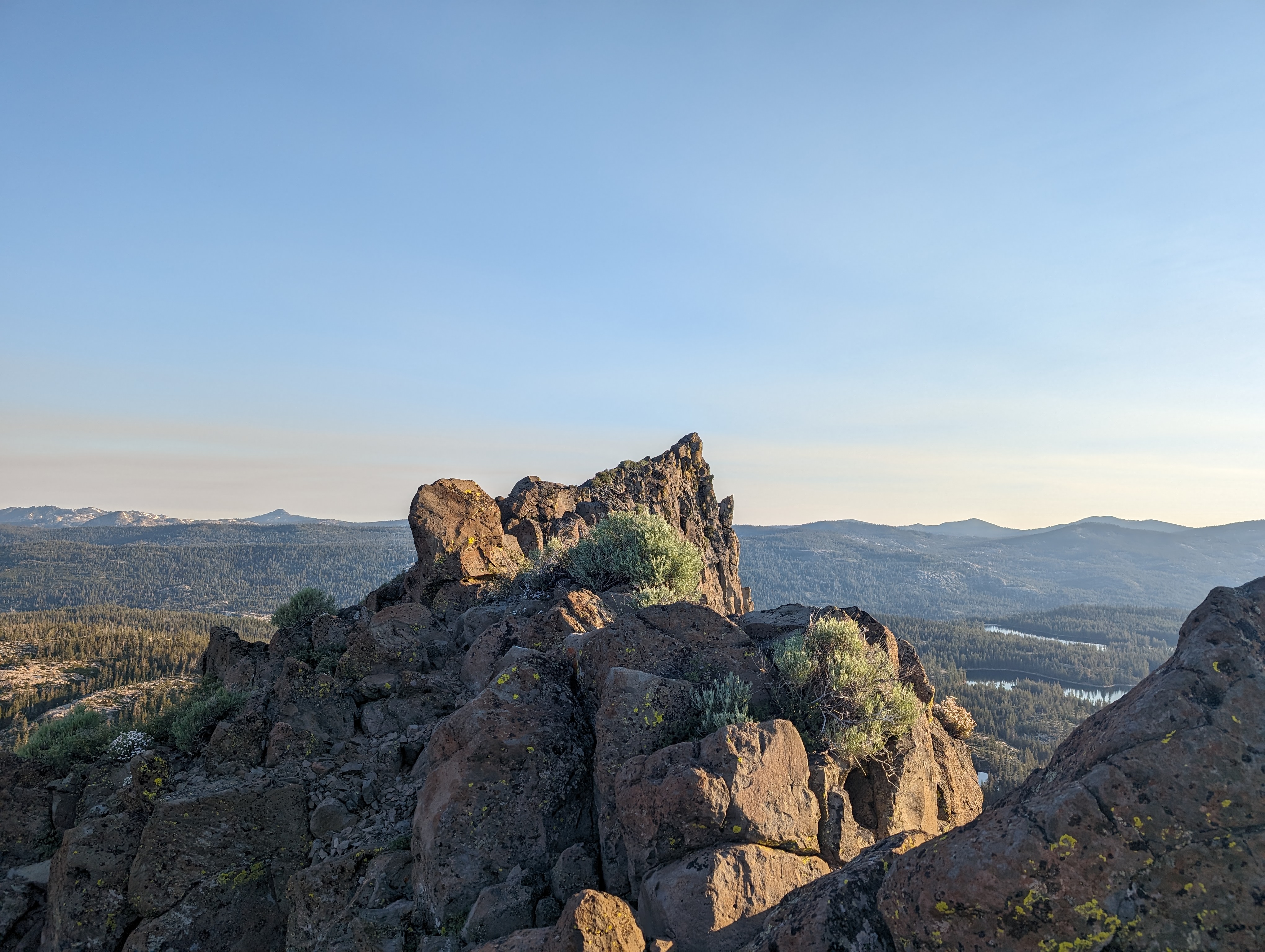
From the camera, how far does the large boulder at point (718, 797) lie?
5883mm

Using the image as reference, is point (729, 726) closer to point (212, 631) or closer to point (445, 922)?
point (445, 922)

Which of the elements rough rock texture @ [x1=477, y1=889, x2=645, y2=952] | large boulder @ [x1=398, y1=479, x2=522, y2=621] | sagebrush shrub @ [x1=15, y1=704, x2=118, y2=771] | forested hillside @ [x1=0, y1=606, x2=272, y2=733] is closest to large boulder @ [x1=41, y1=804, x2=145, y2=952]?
sagebrush shrub @ [x1=15, y1=704, x2=118, y2=771]

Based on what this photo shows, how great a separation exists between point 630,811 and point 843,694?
9.61 ft

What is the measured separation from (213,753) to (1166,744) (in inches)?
424

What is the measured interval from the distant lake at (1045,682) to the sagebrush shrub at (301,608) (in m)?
189

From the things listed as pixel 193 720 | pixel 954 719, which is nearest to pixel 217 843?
pixel 193 720

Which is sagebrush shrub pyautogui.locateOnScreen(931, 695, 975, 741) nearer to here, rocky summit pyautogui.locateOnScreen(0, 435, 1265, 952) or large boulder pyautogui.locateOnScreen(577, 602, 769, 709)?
rocky summit pyautogui.locateOnScreen(0, 435, 1265, 952)

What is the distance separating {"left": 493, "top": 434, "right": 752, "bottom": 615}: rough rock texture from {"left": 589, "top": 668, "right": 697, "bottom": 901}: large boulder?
7.58 metres

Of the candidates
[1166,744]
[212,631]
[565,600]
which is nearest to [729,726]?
[1166,744]

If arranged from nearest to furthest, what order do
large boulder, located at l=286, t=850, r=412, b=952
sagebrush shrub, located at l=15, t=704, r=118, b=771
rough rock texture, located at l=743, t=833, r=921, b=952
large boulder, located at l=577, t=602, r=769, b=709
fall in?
rough rock texture, located at l=743, t=833, r=921, b=952
large boulder, located at l=286, t=850, r=412, b=952
large boulder, located at l=577, t=602, r=769, b=709
sagebrush shrub, located at l=15, t=704, r=118, b=771

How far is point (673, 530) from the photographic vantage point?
15344 millimetres

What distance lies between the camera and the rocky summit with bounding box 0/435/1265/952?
12.7 ft

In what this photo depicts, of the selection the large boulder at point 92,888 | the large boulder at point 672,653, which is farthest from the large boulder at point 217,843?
the large boulder at point 672,653

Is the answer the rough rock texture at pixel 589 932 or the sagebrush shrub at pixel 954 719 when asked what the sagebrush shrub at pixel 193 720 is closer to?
the rough rock texture at pixel 589 932
